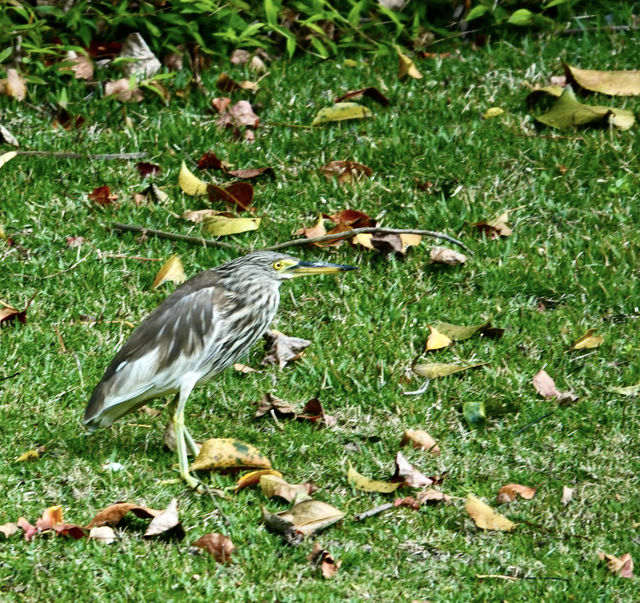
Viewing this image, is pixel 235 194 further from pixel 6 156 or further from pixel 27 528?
pixel 27 528

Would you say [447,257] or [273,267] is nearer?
[273,267]

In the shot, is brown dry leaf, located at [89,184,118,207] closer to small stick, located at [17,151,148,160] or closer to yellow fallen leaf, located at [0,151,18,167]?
small stick, located at [17,151,148,160]

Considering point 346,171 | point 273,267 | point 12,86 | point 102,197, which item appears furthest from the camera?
point 12,86

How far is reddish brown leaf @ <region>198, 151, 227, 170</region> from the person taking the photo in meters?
7.55

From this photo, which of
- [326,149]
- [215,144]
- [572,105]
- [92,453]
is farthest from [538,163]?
[92,453]

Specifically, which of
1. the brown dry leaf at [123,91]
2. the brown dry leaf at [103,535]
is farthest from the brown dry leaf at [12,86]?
the brown dry leaf at [103,535]

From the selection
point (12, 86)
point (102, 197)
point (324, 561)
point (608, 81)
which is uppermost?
point (608, 81)

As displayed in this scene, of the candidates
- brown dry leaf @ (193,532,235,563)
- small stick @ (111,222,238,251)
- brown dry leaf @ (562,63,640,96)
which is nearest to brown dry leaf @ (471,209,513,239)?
small stick @ (111,222,238,251)

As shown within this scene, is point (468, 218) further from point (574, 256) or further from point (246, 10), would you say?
point (246, 10)

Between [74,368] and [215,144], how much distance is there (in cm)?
239

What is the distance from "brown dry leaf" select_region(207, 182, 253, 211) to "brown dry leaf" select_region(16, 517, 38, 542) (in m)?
3.01

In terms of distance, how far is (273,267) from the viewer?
5789mm

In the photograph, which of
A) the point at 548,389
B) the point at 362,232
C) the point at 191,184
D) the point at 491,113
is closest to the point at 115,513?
the point at 548,389

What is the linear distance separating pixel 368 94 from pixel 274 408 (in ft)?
10.9
